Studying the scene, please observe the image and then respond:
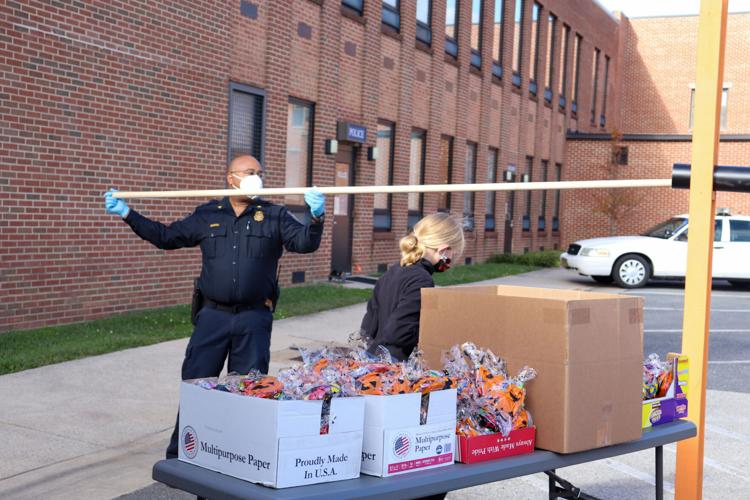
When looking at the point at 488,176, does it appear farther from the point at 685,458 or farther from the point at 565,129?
the point at 685,458

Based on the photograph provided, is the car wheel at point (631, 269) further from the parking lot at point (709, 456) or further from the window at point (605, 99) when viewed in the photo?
the window at point (605, 99)

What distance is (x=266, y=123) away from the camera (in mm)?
14641

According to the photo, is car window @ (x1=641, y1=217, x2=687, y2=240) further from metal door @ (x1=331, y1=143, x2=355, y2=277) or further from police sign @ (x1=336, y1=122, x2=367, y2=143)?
police sign @ (x1=336, y1=122, x2=367, y2=143)

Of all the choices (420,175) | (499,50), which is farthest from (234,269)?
(499,50)

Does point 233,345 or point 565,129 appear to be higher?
point 565,129

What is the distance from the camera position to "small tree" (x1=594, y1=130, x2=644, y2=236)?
3109cm

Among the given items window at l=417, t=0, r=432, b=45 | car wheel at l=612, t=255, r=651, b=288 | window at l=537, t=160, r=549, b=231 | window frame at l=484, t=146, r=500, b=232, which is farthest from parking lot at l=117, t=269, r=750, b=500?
window at l=537, t=160, r=549, b=231

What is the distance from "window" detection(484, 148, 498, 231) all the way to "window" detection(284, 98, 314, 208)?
10.2m

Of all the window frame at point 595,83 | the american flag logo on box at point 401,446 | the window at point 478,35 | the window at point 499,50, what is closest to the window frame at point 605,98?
the window frame at point 595,83

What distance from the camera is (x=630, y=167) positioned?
1268 inches

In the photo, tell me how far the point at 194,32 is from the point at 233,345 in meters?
8.29

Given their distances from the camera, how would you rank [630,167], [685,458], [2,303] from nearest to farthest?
[685,458], [2,303], [630,167]

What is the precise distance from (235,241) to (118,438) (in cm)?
205

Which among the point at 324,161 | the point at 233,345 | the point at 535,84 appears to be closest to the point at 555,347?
the point at 233,345
